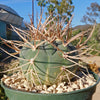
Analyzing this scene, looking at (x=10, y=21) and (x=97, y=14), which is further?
(x=97, y=14)

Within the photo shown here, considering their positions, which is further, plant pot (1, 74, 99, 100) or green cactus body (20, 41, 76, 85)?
green cactus body (20, 41, 76, 85)

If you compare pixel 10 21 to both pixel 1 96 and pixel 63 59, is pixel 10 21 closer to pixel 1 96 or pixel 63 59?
pixel 1 96

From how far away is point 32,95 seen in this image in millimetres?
995

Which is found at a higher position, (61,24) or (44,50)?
(61,24)

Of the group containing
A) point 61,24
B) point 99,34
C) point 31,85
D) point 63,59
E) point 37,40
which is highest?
point 61,24

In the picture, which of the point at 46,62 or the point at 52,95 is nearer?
the point at 52,95

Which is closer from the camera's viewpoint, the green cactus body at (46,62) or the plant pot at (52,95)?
the plant pot at (52,95)

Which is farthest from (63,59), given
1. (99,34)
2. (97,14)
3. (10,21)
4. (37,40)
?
(97,14)

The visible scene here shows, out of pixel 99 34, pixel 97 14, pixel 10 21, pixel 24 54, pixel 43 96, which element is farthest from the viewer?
pixel 97 14

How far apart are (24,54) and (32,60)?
0.14 m

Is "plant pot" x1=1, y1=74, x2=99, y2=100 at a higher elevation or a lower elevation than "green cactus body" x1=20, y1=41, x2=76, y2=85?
lower

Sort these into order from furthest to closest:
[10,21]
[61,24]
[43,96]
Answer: [10,21] → [61,24] → [43,96]

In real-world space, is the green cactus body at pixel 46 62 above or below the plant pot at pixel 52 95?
above

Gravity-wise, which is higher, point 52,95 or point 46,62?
point 46,62
